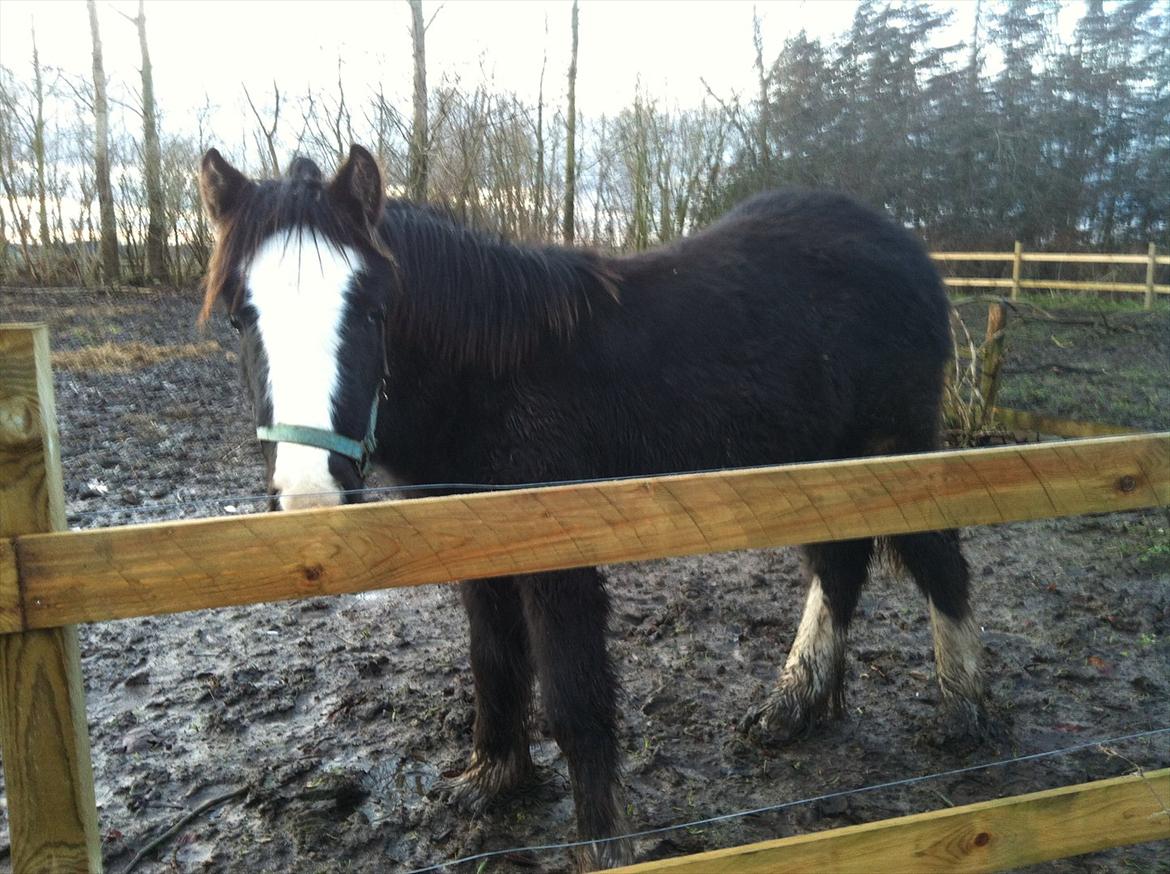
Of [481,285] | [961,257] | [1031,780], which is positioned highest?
[961,257]

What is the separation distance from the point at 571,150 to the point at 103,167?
9.00 m

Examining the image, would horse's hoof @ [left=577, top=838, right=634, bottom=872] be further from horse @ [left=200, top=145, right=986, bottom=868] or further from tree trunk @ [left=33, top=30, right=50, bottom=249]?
tree trunk @ [left=33, top=30, right=50, bottom=249]

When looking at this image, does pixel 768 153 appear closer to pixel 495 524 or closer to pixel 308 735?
pixel 308 735

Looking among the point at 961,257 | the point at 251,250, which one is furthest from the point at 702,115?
the point at 251,250

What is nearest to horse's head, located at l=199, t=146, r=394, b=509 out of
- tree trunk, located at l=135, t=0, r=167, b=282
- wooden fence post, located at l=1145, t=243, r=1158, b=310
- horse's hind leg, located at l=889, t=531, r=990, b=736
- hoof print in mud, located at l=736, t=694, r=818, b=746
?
hoof print in mud, located at l=736, t=694, r=818, b=746

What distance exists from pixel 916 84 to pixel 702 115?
569 centimetres

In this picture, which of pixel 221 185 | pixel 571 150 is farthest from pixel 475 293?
pixel 571 150

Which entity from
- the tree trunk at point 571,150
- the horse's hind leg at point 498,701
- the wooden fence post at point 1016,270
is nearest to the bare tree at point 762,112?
the tree trunk at point 571,150

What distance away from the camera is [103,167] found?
14.7m

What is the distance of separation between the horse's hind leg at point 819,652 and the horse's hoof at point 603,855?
1122 mm

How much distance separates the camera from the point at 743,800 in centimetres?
316

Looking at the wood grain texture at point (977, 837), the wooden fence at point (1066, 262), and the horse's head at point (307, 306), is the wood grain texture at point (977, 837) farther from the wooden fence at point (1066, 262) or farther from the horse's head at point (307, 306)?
the wooden fence at point (1066, 262)

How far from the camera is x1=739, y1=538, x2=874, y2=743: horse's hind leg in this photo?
3598mm

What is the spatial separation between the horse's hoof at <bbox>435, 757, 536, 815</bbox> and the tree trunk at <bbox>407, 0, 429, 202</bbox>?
3.77 m
